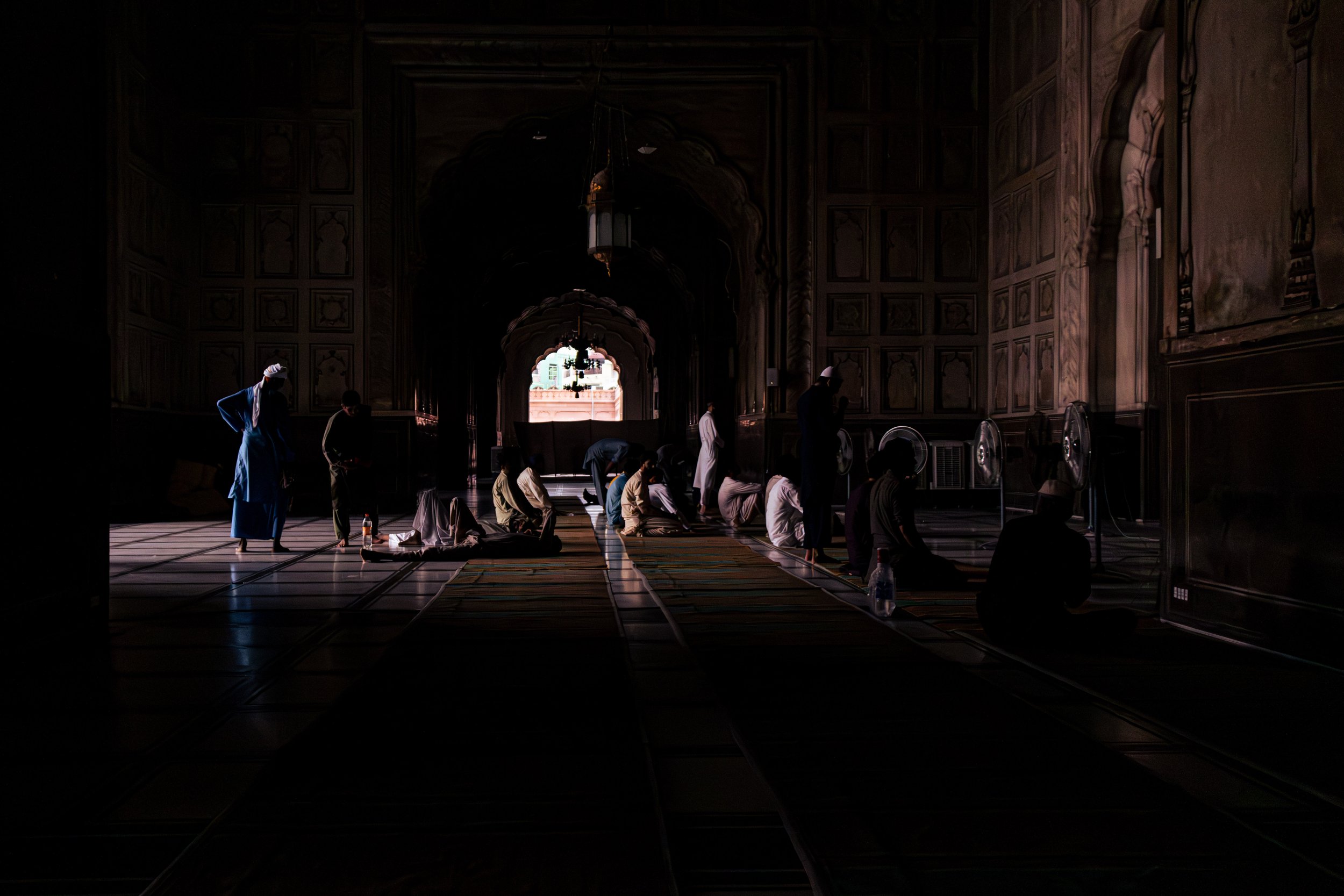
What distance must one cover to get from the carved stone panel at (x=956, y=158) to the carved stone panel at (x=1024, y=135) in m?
0.73

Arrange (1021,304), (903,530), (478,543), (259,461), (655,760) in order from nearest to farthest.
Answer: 1. (655,760)
2. (903,530)
3. (478,543)
4. (259,461)
5. (1021,304)

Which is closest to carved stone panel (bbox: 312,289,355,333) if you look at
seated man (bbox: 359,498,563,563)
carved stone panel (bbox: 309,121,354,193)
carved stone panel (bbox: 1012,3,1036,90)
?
carved stone panel (bbox: 309,121,354,193)

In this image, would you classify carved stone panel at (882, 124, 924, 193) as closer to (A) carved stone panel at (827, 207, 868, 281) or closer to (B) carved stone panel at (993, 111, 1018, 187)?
(A) carved stone panel at (827, 207, 868, 281)

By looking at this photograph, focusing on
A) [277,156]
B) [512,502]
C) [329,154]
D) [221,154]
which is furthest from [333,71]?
[512,502]

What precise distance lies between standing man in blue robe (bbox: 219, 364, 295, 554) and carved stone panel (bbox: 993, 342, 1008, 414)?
695cm

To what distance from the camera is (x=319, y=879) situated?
175 cm

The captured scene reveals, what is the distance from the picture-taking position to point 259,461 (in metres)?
7.04

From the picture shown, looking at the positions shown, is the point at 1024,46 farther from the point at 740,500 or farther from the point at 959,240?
the point at 740,500

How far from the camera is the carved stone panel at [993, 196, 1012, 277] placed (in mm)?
10703

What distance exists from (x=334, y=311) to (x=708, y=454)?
4.13 metres

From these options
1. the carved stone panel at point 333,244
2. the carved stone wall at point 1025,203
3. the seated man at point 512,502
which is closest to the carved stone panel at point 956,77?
the carved stone wall at point 1025,203

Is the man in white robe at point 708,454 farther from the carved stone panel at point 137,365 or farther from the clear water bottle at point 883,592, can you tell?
the clear water bottle at point 883,592

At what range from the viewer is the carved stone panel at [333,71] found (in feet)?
35.9

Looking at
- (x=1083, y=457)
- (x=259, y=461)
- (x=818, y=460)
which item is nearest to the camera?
(x=1083, y=457)
